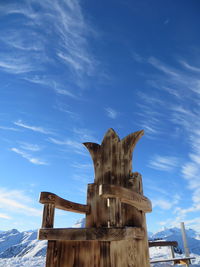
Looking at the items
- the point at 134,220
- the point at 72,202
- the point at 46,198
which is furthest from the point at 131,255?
the point at 46,198

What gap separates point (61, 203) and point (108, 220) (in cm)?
70

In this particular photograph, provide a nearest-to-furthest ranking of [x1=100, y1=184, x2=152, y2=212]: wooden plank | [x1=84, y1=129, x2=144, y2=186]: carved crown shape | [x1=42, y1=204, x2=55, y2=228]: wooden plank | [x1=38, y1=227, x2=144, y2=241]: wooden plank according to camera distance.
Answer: [x1=38, y1=227, x2=144, y2=241]: wooden plank < [x1=100, y1=184, x2=152, y2=212]: wooden plank < [x1=42, y1=204, x2=55, y2=228]: wooden plank < [x1=84, y1=129, x2=144, y2=186]: carved crown shape

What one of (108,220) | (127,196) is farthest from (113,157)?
(108,220)

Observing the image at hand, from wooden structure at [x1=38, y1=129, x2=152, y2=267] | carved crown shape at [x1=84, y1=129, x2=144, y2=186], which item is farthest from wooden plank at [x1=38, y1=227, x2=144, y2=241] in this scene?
carved crown shape at [x1=84, y1=129, x2=144, y2=186]

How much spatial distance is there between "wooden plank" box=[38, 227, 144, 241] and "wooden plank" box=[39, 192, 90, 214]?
35 cm

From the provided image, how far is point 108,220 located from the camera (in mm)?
2969

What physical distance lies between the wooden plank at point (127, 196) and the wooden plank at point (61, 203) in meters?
0.71

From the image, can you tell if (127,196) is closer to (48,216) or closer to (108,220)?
(108,220)

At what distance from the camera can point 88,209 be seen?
3.32 meters

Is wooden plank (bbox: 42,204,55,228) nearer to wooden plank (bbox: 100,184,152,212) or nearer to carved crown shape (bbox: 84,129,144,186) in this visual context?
wooden plank (bbox: 100,184,152,212)

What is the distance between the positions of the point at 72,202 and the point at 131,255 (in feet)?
3.56

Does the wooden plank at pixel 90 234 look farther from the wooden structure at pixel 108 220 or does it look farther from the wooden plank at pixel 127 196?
the wooden plank at pixel 127 196

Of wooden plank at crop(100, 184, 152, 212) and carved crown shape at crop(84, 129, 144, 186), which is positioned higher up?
carved crown shape at crop(84, 129, 144, 186)

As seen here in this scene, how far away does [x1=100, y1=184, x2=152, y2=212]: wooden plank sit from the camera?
260 centimetres
